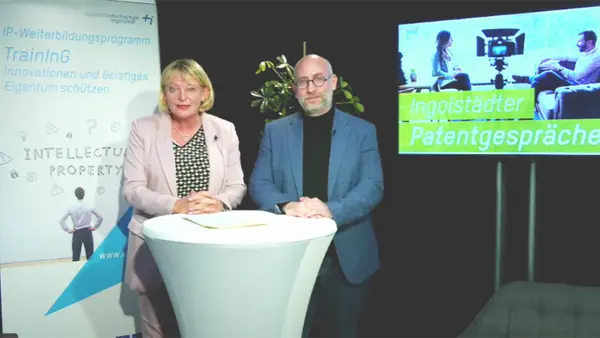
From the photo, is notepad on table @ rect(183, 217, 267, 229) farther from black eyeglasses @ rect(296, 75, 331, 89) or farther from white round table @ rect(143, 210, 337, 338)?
black eyeglasses @ rect(296, 75, 331, 89)

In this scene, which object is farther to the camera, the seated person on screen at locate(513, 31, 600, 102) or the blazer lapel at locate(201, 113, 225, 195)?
the seated person on screen at locate(513, 31, 600, 102)

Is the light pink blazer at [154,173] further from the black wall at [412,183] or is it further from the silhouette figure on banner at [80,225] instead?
the black wall at [412,183]

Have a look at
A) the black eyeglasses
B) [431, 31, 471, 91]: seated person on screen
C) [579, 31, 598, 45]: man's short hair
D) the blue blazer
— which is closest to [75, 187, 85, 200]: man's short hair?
the blue blazer

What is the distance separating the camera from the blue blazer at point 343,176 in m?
2.50

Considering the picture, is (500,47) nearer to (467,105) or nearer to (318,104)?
(467,105)

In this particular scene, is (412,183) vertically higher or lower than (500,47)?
lower

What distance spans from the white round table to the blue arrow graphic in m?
1.68

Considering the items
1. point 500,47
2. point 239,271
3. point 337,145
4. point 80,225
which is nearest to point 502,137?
point 500,47

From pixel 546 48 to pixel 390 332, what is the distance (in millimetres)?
Result: 1940

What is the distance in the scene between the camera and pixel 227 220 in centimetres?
194

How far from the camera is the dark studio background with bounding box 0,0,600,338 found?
10.6ft

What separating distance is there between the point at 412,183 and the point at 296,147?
1375 mm

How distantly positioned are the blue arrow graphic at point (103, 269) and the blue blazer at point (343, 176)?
48.5 inches

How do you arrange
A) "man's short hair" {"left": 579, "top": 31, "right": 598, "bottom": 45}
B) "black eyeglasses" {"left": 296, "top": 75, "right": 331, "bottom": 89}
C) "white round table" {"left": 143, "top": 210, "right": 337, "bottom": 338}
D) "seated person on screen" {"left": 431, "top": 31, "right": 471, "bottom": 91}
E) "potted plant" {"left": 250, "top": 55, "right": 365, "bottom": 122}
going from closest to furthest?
1. "white round table" {"left": 143, "top": 210, "right": 337, "bottom": 338}
2. "black eyeglasses" {"left": 296, "top": 75, "right": 331, "bottom": 89}
3. "man's short hair" {"left": 579, "top": 31, "right": 598, "bottom": 45}
4. "seated person on screen" {"left": 431, "top": 31, "right": 471, "bottom": 91}
5. "potted plant" {"left": 250, "top": 55, "right": 365, "bottom": 122}
